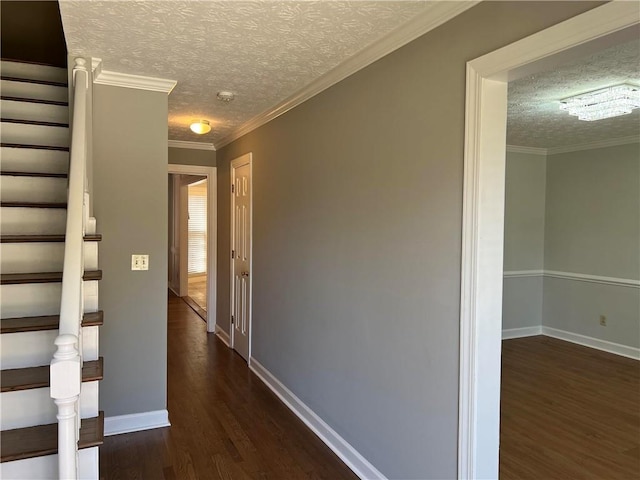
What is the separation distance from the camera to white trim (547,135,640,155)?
15.7 feet

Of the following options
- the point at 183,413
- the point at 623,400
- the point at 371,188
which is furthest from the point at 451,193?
the point at 623,400

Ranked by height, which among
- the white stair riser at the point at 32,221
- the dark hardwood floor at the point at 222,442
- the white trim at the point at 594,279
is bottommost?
the dark hardwood floor at the point at 222,442

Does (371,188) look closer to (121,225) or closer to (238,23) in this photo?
(238,23)

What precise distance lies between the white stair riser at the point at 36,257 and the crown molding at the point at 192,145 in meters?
3.19

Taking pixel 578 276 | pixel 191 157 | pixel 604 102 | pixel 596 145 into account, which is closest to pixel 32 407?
pixel 604 102

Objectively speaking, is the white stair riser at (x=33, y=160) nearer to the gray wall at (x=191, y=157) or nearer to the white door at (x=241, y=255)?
the white door at (x=241, y=255)

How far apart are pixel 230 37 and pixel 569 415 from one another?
3528 mm

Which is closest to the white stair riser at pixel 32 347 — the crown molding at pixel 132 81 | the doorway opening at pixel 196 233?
the crown molding at pixel 132 81

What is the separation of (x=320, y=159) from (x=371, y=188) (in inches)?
27.6

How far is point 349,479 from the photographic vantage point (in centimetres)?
251

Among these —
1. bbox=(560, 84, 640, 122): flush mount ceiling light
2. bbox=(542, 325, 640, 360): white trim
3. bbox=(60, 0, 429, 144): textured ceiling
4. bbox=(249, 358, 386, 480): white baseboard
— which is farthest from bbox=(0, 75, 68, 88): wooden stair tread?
bbox=(542, 325, 640, 360): white trim

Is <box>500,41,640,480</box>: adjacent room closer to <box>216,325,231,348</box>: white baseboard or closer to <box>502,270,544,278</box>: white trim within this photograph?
<box>502,270,544,278</box>: white trim

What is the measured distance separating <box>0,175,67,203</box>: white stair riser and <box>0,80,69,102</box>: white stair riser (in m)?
0.88

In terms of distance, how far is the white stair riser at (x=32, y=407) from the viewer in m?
1.77
